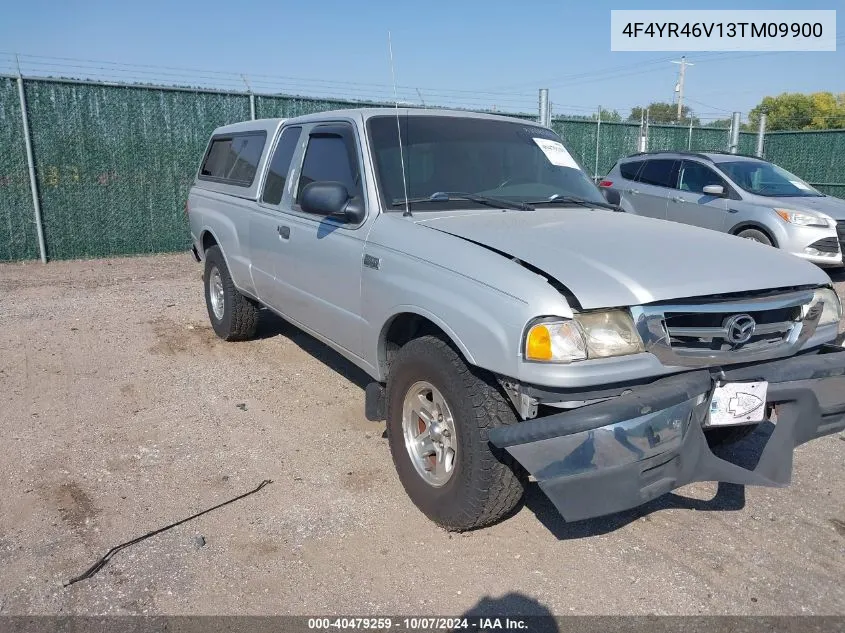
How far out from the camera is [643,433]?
2.58 metres

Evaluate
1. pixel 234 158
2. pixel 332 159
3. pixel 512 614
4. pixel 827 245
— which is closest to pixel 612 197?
pixel 332 159

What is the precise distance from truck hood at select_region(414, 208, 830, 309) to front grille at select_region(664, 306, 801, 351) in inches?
4.1

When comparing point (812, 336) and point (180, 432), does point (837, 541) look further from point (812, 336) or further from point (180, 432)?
point (180, 432)

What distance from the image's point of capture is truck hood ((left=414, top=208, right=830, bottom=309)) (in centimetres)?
277

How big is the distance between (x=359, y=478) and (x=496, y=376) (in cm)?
134

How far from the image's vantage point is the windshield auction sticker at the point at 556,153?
4.48 metres

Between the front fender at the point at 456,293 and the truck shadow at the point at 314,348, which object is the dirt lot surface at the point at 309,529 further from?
the front fender at the point at 456,293

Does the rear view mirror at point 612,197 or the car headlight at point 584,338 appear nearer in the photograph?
the car headlight at point 584,338

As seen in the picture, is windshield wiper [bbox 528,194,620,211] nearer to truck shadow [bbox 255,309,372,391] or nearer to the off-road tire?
the off-road tire

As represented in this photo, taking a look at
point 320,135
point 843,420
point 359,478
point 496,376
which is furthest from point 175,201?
point 843,420

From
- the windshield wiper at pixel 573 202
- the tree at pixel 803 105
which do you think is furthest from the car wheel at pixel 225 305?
the tree at pixel 803 105

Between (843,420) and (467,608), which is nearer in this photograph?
(467,608)

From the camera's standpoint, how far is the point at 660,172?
10.6 metres

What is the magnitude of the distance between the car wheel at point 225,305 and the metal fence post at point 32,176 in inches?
201
